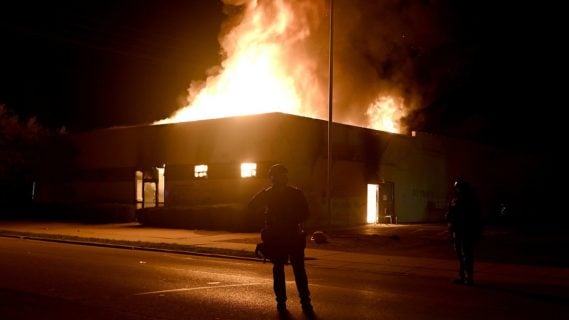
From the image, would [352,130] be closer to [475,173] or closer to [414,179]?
[414,179]

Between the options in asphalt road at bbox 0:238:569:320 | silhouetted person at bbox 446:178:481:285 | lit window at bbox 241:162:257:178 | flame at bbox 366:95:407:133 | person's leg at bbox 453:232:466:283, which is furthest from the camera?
flame at bbox 366:95:407:133

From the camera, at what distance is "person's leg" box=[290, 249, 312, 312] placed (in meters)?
7.49

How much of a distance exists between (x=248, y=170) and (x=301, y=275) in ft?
56.9

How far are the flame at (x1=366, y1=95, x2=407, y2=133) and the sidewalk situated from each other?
8.10m

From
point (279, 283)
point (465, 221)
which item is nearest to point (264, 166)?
point (465, 221)

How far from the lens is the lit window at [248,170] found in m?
24.6

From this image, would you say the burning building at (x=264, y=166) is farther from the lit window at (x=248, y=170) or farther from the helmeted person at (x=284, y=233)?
the helmeted person at (x=284, y=233)

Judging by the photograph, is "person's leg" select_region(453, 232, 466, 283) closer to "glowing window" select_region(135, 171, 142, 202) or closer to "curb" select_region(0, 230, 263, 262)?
"curb" select_region(0, 230, 263, 262)

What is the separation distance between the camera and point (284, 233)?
752 cm

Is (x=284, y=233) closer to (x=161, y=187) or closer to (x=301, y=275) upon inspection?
(x=301, y=275)

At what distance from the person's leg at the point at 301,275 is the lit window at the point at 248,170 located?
16920 millimetres

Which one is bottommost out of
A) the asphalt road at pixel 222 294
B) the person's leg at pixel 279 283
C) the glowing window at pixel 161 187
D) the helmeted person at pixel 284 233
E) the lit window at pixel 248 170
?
the asphalt road at pixel 222 294

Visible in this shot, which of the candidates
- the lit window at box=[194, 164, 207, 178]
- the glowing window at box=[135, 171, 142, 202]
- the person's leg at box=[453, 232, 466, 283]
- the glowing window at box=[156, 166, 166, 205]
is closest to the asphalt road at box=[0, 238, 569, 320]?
the person's leg at box=[453, 232, 466, 283]

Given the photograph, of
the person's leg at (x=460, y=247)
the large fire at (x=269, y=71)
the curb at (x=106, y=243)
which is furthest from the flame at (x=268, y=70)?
the person's leg at (x=460, y=247)
